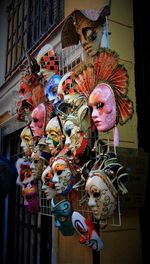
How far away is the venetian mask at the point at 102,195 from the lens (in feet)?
3.31

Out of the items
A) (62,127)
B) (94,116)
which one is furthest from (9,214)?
(94,116)

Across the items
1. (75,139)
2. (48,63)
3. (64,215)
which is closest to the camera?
(75,139)

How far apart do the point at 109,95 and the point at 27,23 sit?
193 centimetres

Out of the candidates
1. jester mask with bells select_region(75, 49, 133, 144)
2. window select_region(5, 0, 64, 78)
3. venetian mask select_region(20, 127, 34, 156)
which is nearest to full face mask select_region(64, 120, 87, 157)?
jester mask with bells select_region(75, 49, 133, 144)

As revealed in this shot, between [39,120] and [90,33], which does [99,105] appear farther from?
[39,120]

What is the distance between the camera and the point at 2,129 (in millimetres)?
2996

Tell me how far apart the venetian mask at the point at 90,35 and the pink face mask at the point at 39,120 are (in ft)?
1.35

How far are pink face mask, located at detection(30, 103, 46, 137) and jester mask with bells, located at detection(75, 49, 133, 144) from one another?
16.8 inches

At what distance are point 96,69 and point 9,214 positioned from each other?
1991mm

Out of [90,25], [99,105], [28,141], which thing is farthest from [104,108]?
[28,141]

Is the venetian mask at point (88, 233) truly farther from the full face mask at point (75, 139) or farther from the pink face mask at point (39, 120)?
the pink face mask at point (39, 120)

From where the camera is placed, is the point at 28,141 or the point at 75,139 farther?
the point at 28,141

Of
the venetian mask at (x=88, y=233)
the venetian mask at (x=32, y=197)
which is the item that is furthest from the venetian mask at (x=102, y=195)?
the venetian mask at (x=32, y=197)

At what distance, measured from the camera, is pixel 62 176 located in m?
1.24
